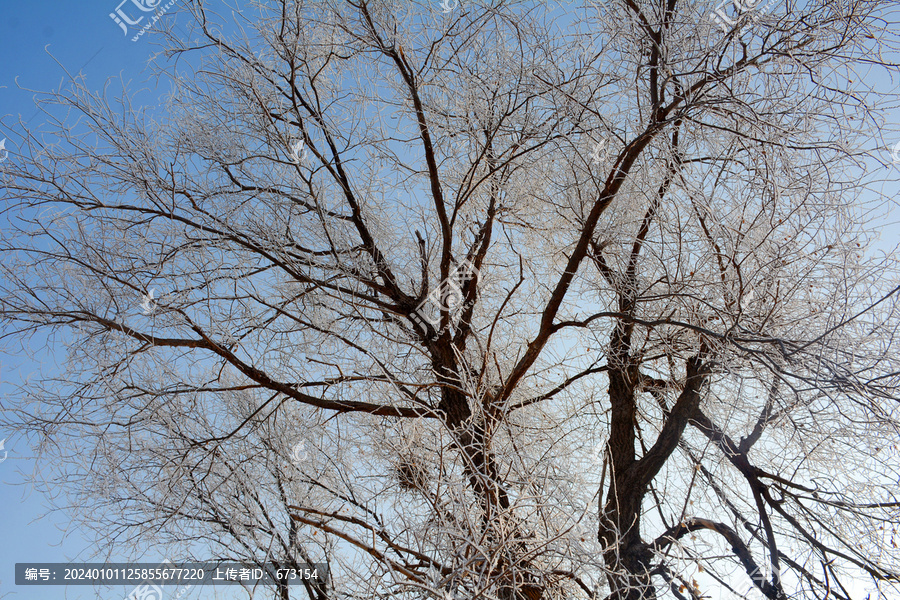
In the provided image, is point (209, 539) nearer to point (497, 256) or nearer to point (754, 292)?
point (497, 256)

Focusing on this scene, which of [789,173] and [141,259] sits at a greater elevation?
[141,259]

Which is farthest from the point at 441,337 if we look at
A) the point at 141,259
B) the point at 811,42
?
the point at 811,42

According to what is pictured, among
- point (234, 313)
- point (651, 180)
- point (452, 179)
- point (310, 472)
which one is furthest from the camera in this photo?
point (310, 472)

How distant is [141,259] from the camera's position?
3.56 meters

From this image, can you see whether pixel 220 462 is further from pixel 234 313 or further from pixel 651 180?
pixel 651 180

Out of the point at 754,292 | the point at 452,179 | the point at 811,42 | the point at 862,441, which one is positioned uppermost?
the point at 452,179

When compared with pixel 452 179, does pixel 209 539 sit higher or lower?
lower

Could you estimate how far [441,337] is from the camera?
361 cm

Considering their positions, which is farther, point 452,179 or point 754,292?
point 452,179

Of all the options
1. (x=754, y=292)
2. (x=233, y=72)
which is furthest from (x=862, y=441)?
(x=233, y=72)

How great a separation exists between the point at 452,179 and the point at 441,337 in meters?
1.22

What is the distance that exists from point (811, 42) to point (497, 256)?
244 centimetres

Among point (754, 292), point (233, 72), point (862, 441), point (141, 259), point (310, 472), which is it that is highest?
point (233, 72)

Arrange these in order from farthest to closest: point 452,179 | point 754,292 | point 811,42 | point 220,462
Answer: point 220,462 → point 452,179 → point 754,292 → point 811,42
